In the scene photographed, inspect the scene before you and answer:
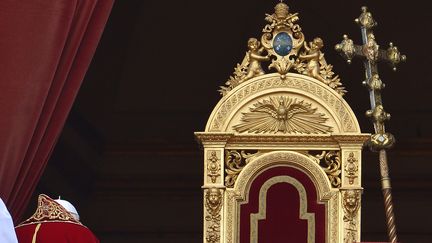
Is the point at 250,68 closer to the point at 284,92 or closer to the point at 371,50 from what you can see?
the point at 284,92

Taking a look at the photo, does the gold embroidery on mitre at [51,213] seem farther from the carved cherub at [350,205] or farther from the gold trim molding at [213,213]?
the carved cherub at [350,205]

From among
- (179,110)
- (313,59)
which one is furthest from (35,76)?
(179,110)

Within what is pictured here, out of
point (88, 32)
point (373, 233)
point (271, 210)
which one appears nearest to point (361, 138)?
point (271, 210)

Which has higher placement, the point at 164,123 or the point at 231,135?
the point at 164,123

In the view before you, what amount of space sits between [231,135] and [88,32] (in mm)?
676

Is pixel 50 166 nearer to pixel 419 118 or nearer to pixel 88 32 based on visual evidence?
pixel 419 118

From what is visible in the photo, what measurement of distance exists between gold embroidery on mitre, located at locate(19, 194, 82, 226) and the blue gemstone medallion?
108 cm

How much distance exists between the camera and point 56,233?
16.2 feet

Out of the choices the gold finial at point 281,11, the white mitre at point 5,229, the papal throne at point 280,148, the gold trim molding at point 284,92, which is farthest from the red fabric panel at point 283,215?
the white mitre at point 5,229

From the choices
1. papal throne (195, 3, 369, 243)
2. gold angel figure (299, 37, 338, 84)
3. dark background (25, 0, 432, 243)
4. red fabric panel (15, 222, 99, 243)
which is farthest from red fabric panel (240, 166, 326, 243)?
dark background (25, 0, 432, 243)

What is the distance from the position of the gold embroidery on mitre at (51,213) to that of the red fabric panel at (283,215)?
2.52 feet

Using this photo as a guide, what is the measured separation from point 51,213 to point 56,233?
0.31 ft

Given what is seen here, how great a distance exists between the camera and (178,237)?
8.70 m

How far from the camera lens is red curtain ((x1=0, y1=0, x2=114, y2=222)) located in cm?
529
